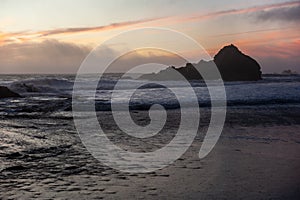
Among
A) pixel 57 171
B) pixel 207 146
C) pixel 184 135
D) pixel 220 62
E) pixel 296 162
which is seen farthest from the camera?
pixel 220 62

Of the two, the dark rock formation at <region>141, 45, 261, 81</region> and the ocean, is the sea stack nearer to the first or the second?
the dark rock formation at <region>141, 45, 261, 81</region>

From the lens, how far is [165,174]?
4.87 m

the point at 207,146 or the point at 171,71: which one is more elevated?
the point at 171,71

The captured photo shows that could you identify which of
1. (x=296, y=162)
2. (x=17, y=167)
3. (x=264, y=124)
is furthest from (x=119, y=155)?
(x=264, y=124)

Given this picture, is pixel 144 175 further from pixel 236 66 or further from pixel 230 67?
pixel 230 67

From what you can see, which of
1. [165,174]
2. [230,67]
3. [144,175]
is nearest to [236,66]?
[230,67]

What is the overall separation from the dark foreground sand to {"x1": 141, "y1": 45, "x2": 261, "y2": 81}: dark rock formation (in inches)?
1825

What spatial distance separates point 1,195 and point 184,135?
5220 mm

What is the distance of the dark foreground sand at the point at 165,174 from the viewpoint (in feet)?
13.2

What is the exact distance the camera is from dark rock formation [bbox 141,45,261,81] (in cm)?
5278

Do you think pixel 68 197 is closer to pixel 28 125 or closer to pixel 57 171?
pixel 57 171

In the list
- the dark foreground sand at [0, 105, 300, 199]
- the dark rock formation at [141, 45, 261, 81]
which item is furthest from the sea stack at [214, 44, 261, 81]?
the dark foreground sand at [0, 105, 300, 199]

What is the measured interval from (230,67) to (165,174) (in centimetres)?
5070

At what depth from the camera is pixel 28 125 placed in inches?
394
